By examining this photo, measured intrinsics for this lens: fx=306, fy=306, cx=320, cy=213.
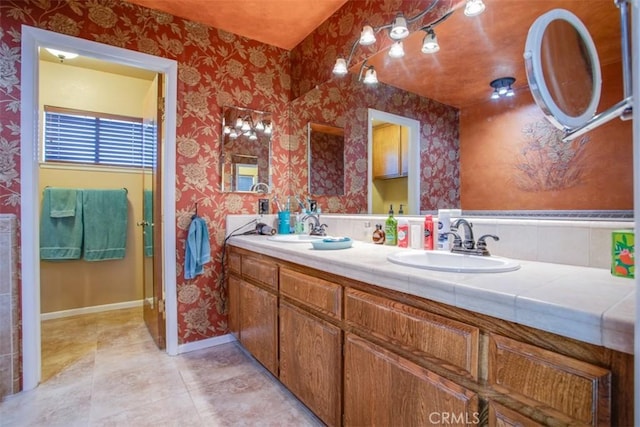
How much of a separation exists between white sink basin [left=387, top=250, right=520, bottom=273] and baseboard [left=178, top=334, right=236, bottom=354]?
1.72 meters

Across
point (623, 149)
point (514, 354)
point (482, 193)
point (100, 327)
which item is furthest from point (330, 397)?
point (100, 327)

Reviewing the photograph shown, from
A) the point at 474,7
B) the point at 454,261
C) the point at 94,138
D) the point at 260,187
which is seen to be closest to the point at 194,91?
the point at 260,187

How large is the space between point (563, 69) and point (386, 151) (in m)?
1.11

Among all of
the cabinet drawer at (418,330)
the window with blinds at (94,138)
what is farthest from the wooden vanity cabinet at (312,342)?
the window with blinds at (94,138)

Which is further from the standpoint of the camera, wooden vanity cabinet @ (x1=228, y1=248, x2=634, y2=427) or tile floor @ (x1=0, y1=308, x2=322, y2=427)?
tile floor @ (x1=0, y1=308, x2=322, y2=427)

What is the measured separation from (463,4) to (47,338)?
11.8 feet

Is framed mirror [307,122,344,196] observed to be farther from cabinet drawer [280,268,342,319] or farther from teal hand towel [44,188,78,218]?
teal hand towel [44,188,78,218]

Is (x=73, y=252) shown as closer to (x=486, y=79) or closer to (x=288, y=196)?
(x=288, y=196)

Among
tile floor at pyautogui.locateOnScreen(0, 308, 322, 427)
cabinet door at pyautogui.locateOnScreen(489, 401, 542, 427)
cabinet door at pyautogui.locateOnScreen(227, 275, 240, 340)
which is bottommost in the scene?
tile floor at pyautogui.locateOnScreen(0, 308, 322, 427)

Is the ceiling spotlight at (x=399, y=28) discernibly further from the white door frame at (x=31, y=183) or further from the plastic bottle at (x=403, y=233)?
the white door frame at (x=31, y=183)

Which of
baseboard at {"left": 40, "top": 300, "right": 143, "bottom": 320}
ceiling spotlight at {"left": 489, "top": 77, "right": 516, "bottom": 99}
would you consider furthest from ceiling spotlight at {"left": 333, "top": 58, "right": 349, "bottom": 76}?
baseboard at {"left": 40, "top": 300, "right": 143, "bottom": 320}

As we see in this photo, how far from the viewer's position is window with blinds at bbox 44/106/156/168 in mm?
2877

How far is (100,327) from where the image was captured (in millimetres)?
2688

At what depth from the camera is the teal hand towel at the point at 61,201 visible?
110 inches
